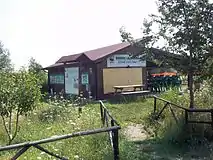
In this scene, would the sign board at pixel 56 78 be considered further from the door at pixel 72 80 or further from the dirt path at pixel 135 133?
the dirt path at pixel 135 133

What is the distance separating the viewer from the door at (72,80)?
2417cm

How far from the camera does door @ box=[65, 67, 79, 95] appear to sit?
79.3 ft

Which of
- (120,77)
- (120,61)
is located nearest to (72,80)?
(120,77)

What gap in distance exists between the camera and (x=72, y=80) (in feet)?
81.9

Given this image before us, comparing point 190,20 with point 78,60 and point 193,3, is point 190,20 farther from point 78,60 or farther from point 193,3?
point 78,60

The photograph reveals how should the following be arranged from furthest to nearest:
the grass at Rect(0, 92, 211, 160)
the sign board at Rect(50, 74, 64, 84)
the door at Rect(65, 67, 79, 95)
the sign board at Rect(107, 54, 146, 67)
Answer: the sign board at Rect(50, 74, 64, 84), the door at Rect(65, 67, 79, 95), the sign board at Rect(107, 54, 146, 67), the grass at Rect(0, 92, 211, 160)

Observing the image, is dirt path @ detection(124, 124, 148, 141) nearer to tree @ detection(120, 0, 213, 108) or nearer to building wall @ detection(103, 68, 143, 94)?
tree @ detection(120, 0, 213, 108)

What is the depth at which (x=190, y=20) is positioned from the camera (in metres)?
7.57

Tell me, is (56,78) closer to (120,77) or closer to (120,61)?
(120,77)

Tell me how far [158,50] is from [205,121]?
90.5 inches

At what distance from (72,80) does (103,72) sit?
4.01 m

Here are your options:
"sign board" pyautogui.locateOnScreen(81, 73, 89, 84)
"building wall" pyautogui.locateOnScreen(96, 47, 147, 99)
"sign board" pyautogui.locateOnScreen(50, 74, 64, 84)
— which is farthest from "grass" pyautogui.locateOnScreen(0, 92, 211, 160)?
"sign board" pyautogui.locateOnScreen(50, 74, 64, 84)

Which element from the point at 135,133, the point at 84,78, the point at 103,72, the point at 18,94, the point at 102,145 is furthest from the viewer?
the point at 84,78

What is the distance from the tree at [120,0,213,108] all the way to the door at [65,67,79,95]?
53.3 ft
